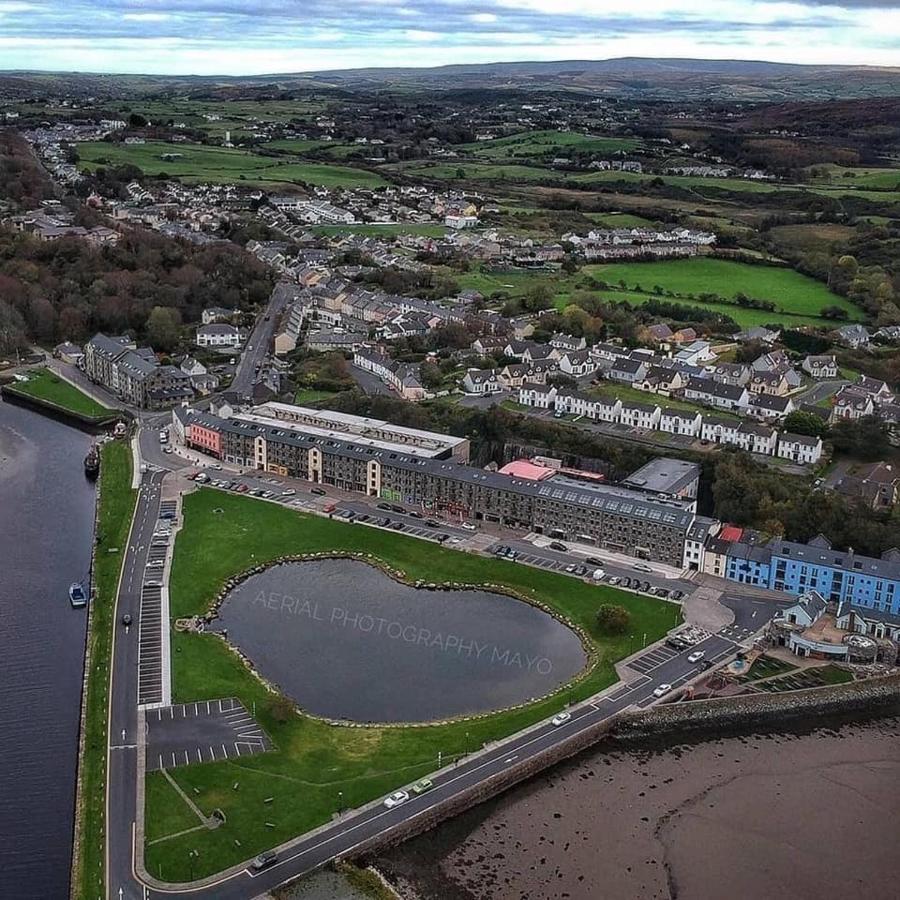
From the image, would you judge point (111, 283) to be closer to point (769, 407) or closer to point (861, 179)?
point (769, 407)

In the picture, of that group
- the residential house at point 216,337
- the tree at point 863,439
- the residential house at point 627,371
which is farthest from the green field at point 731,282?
the residential house at point 216,337

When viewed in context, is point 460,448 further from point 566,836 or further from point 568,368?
point 566,836

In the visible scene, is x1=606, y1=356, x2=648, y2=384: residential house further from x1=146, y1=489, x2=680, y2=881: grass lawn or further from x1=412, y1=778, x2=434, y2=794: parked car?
x1=412, y1=778, x2=434, y2=794: parked car

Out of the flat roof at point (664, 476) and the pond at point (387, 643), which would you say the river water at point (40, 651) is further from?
the flat roof at point (664, 476)

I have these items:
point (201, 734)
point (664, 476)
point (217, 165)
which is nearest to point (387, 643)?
point (201, 734)

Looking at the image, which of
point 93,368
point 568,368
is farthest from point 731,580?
point 93,368

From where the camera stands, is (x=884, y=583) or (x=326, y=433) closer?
(x=884, y=583)
